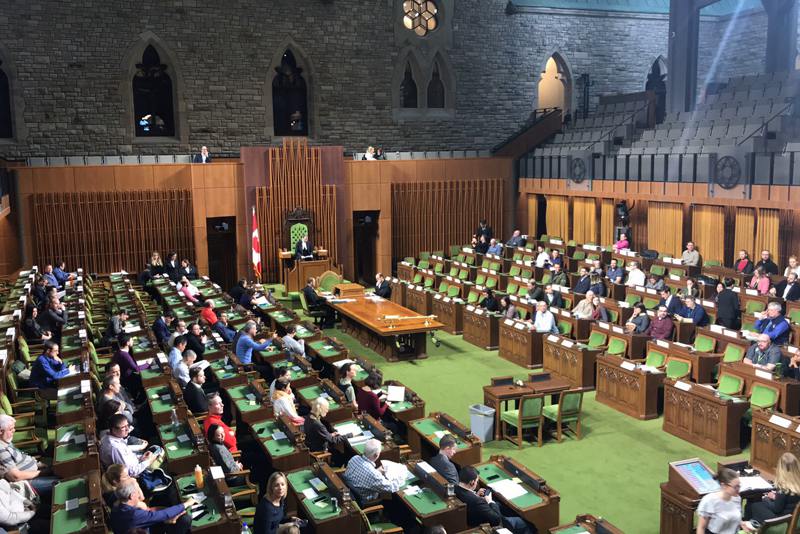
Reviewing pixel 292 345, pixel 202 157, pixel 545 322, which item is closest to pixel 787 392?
pixel 545 322

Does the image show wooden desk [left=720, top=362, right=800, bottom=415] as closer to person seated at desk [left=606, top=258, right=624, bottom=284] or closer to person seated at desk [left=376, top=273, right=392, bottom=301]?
person seated at desk [left=606, top=258, right=624, bottom=284]

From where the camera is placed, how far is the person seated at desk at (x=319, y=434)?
7699 mm

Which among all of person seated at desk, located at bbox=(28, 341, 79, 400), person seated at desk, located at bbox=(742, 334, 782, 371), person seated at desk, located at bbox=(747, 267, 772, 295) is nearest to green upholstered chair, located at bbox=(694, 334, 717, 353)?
person seated at desk, located at bbox=(742, 334, 782, 371)

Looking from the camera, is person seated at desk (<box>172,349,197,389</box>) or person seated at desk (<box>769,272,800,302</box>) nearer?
person seated at desk (<box>172,349,197,389</box>)

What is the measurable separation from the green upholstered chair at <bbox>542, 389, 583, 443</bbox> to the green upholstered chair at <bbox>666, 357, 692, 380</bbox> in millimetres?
1607

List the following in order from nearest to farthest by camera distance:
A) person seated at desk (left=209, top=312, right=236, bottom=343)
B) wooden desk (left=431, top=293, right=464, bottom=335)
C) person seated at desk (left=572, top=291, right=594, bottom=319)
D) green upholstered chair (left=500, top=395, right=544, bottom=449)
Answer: green upholstered chair (left=500, top=395, right=544, bottom=449), person seated at desk (left=209, top=312, right=236, bottom=343), person seated at desk (left=572, top=291, right=594, bottom=319), wooden desk (left=431, top=293, right=464, bottom=335)

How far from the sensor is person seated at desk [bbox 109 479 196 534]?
550 cm

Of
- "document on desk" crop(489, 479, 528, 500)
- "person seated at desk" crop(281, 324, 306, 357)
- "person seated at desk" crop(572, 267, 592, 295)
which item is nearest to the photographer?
"document on desk" crop(489, 479, 528, 500)

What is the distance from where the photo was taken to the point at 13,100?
64.5ft

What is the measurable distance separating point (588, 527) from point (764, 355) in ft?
16.5

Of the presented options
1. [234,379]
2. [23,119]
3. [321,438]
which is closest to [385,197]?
[23,119]

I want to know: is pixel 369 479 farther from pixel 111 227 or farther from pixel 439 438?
pixel 111 227

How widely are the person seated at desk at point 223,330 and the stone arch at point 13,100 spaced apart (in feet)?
35.7

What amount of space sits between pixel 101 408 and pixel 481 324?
793 centimetres
